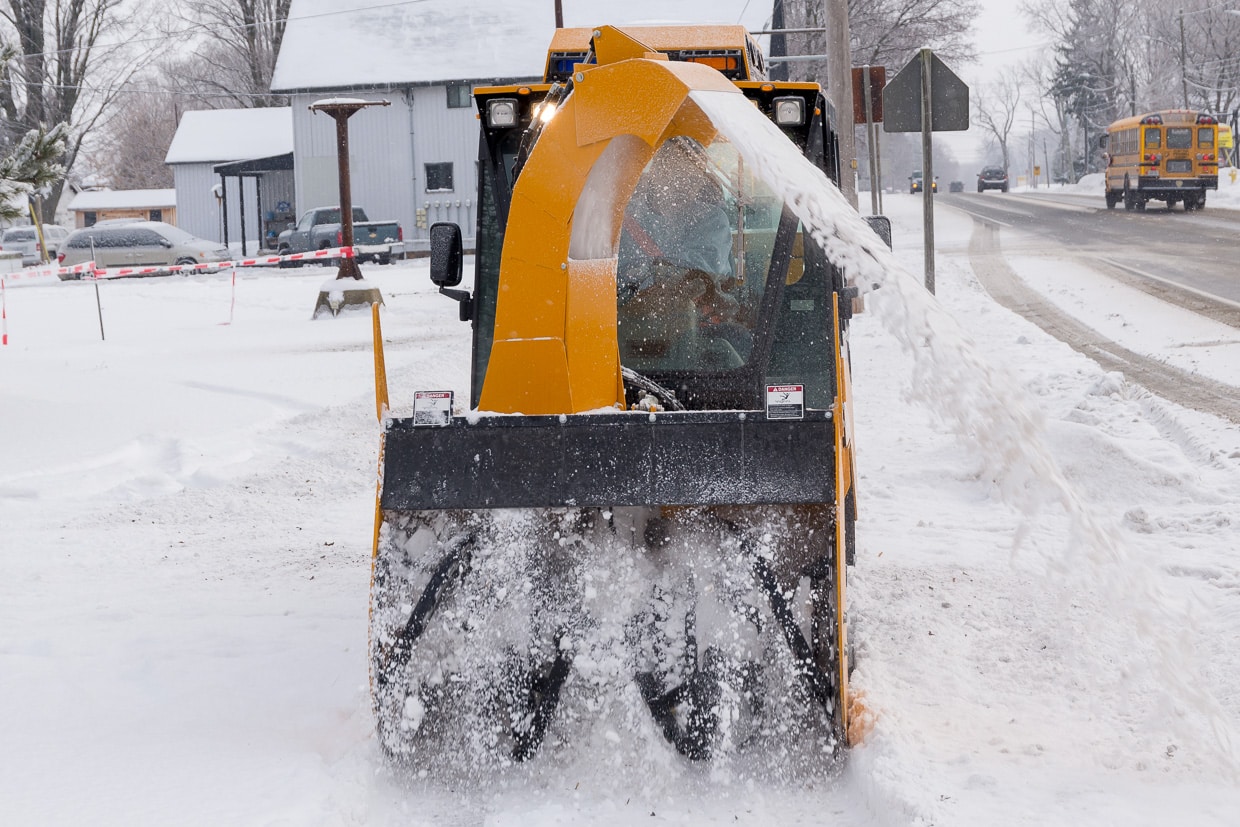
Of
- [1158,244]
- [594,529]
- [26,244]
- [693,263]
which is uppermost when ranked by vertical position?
[26,244]

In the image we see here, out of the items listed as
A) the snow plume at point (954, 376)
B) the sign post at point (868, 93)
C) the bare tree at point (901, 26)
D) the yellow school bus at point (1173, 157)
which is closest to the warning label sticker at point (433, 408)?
the snow plume at point (954, 376)

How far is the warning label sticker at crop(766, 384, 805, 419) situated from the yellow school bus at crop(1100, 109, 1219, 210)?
37568 mm

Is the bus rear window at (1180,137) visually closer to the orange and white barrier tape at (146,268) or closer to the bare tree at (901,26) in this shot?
the bare tree at (901,26)

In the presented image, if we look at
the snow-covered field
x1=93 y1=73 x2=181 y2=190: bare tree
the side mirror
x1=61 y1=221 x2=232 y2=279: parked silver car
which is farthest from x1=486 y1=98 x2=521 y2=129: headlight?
x1=93 y1=73 x2=181 y2=190: bare tree

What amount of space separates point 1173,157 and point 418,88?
75.1 feet

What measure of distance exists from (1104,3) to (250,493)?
267 feet

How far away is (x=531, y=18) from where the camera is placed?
4194 centimetres

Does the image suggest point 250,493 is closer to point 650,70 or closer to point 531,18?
point 650,70

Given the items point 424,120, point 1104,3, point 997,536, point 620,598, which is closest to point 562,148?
point 620,598

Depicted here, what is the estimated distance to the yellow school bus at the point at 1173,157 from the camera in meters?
37.4

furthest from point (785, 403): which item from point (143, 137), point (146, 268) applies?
point (143, 137)

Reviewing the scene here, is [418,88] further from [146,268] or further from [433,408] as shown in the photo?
[433,408]

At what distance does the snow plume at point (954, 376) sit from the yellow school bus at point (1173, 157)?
3726 centimetres

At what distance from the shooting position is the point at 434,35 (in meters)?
41.9
